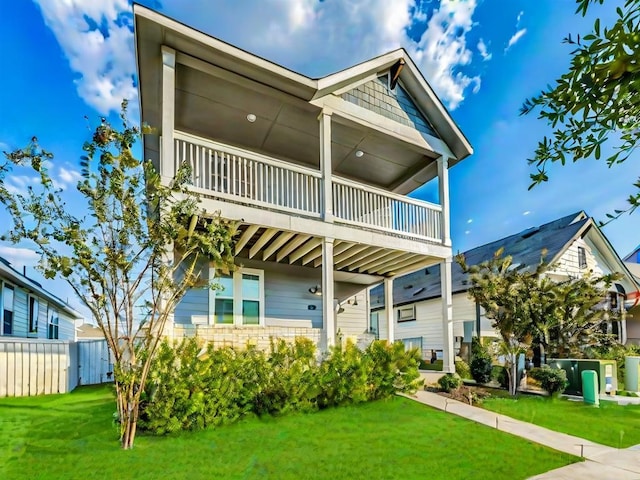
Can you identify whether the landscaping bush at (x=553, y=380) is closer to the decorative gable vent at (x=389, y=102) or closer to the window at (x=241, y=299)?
the decorative gable vent at (x=389, y=102)

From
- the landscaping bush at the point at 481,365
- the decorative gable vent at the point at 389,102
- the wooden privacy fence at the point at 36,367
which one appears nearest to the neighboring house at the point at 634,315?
the landscaping bush at the point at 481,365

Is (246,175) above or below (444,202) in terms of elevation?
above

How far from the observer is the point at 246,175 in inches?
345

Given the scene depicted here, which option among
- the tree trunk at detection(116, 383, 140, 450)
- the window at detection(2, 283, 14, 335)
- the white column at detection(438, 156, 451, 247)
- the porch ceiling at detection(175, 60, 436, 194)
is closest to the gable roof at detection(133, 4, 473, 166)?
the porch ceiling at detection(175, 60, 436, 194)

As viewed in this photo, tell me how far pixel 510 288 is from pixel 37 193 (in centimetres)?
1019

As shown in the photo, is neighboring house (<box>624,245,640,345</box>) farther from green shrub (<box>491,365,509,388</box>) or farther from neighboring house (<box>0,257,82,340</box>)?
neighboring house (<box>0,257,82,340</box>)

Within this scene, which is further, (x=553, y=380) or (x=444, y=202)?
(x=444, y=202)

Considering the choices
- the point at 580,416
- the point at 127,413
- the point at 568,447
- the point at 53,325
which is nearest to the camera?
the point at 127,413

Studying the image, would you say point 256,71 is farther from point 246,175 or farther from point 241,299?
point 241,299

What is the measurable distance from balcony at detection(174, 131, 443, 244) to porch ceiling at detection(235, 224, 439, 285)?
1.91 ft

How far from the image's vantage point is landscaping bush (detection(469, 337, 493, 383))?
11461 mm

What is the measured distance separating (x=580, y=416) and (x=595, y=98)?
8.34 m

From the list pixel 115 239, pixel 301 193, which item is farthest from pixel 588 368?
pixel 115 239

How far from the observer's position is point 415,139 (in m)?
11.3
